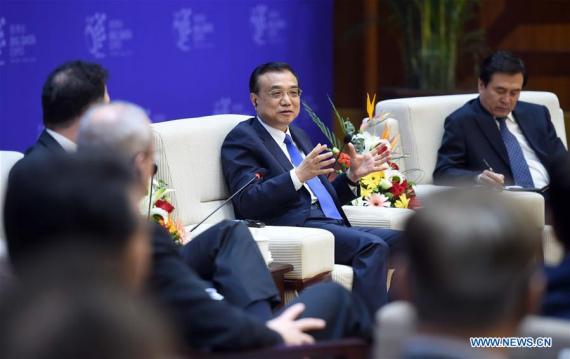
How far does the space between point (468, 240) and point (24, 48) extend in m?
3.42

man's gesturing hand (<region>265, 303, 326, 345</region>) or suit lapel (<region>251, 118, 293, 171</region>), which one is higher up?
suit lapel (<region>251, 118, 293, 171</region>)

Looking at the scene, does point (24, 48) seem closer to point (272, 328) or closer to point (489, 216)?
point (272, 328)

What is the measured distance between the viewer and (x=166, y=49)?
18.3 ft

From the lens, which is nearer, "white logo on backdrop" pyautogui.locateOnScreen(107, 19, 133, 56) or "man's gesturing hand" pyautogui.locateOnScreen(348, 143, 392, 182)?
"man's gesturing hand" pyautogui.locateOnScreen(348, 143, 392, 182)

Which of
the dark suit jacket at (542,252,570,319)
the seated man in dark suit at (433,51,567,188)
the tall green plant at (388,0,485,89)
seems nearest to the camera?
the dark suit jacket at (542,252,570,319)

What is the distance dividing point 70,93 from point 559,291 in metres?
1.64

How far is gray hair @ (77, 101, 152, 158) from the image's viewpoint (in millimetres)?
2318

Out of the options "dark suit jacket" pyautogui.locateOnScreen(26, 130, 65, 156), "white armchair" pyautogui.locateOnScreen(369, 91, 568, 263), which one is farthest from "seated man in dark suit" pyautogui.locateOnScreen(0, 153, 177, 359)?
"white armchair" pyautogui.locateOnScreen(369, 91, 568, 263)

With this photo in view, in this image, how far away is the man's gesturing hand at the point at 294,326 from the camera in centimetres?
245

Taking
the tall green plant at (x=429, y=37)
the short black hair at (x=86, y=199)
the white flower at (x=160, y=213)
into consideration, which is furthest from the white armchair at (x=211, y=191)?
the tall green plant at (x=429, y=37)

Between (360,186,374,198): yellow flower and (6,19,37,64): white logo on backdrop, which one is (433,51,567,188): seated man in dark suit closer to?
(360,186,374,198): yellow flower

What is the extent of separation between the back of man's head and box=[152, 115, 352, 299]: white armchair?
2175 millimetres

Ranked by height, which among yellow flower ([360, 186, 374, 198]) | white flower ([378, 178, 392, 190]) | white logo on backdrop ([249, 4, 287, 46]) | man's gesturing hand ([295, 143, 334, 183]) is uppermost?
white logo on backdrop ([249, 4, 287, 46])

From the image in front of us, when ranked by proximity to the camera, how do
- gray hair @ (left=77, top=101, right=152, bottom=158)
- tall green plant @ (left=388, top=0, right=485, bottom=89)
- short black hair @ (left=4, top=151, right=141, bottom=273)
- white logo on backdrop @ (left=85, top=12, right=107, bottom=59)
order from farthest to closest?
tall green plant @ (left=388, top=0, right=485, bottom=89) < white logo on backdrop @ (left=85, top=12, right=107, bottom=59) < gray hair @ (left=77, top=101, right=152, bottom=158) < short black hair @ (left=4, top=151, right=141, bottom=273)
